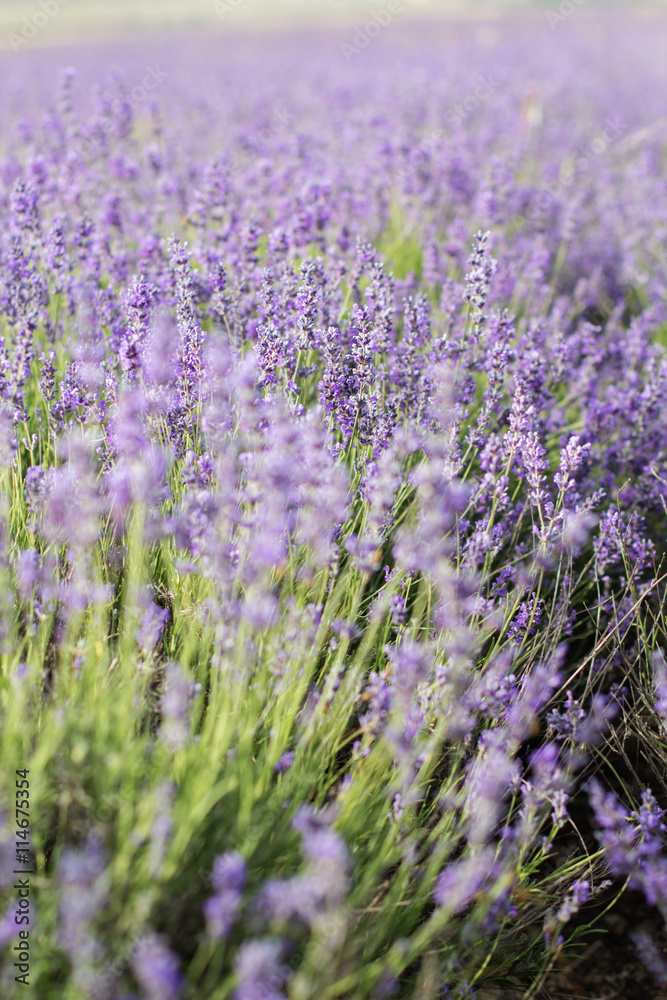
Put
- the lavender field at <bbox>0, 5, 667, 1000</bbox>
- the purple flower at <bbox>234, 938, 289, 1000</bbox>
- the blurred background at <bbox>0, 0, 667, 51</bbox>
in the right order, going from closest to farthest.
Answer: the purple flower at <bbox>234, 938, 289, 1000</bbox> → the lavender field at <bbox>0, 5, 667, 1000</bbox> → the blurred background at <bbox>0, 0, 667, 51</bbox>

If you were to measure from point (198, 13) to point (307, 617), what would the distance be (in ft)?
126

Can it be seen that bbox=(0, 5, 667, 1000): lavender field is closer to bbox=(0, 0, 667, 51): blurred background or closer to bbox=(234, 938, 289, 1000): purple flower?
bbox=(234, 938, 289, 1000): purple flower

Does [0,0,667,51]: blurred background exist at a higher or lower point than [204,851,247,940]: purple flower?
higher

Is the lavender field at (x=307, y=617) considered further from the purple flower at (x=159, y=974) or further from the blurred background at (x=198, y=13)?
the blurred background at (x=198, y=13)

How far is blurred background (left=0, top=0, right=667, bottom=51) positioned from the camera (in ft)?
94.3

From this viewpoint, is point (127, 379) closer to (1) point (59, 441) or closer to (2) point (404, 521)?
(1) point (59, 441)

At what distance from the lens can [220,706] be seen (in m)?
1.65

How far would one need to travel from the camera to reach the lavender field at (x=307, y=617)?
1.32 metres

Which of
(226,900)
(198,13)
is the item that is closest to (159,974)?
(226,900)

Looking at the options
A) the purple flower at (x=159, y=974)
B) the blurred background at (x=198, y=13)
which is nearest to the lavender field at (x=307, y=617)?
the purple flower at (x=159, y=974)

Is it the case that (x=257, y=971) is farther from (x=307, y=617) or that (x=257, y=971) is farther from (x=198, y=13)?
(x=198, y=13)

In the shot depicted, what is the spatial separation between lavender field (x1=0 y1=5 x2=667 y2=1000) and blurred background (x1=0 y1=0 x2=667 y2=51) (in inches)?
1048

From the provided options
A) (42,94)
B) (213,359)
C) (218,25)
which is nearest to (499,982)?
(213,359)

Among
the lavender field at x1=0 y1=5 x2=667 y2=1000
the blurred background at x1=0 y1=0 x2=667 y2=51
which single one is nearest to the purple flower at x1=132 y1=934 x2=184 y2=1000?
the lavender field at x1=0 y1=5 x2=667 y2=1000
